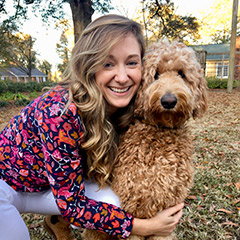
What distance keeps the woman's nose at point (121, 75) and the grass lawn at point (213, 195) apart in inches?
66.1

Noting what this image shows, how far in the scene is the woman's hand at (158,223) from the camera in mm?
1434

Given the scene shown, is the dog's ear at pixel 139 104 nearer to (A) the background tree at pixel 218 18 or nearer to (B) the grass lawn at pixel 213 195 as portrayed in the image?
(B) the grass lawn at pixel 213 195

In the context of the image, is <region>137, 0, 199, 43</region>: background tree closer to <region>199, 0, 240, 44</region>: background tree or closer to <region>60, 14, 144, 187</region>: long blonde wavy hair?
<region>60, 14, 144, 187</region>: long blonde wavy hair

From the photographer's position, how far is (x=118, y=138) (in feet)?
5.59

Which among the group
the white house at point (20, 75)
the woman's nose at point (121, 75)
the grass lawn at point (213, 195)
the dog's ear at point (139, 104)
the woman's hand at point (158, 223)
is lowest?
the grass lawn at point (213, 195)

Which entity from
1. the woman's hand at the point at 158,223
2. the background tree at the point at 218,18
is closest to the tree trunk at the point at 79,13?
the woman's hand at the point at 158,223

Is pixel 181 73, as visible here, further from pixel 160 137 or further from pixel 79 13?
pixel 79 13

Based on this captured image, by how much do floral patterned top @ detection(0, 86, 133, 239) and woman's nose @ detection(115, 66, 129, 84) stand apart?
35cm

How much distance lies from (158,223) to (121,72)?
1088mm

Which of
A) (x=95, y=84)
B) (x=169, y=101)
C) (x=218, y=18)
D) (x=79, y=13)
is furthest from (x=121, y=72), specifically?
(x=218, y=18)

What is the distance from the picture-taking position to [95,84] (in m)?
1.46

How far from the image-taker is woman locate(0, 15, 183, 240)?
1.31m

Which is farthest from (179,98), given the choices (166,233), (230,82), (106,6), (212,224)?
(230,82)

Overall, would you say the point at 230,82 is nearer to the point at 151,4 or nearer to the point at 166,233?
the point at 151,4
